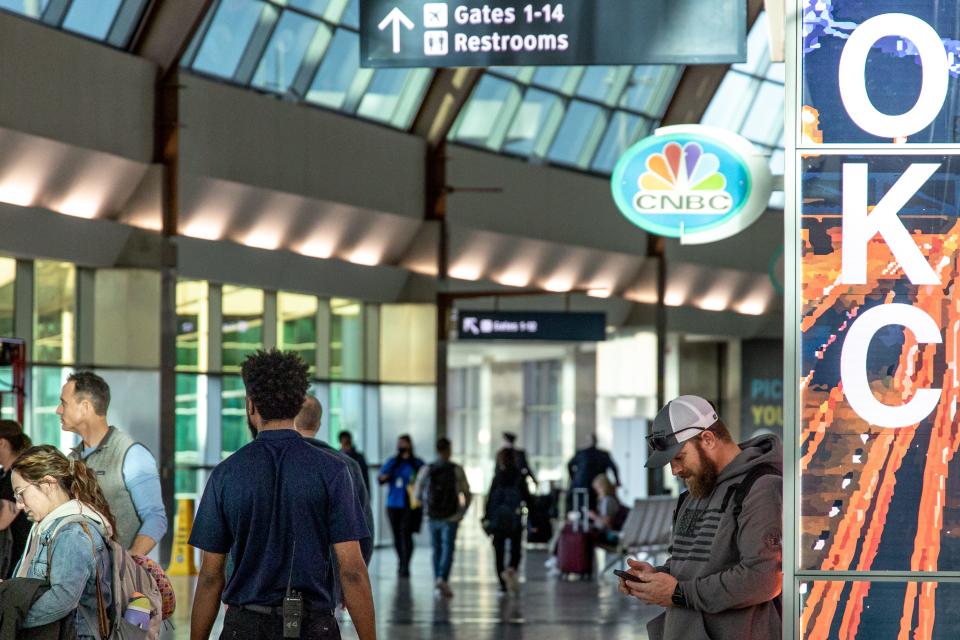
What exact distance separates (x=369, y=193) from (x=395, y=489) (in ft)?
19.0

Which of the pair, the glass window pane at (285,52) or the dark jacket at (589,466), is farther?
the glass window pane at (285,52)

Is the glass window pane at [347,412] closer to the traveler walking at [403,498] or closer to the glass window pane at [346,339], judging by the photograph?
the glass window pane at [346,339]

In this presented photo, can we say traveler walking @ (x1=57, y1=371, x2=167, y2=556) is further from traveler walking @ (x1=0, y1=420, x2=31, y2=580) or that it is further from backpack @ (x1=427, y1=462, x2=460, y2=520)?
backpack @ (x1=427, y1=462, x2=460, y2=520)

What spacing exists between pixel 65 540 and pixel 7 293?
14.3 metres

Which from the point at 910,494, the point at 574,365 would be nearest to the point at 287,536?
the point at 910,494

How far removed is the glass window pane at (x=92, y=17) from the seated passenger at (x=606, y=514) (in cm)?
804

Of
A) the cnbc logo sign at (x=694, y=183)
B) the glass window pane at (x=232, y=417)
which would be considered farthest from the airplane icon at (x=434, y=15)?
the glass window pane at (x=232, y=417)

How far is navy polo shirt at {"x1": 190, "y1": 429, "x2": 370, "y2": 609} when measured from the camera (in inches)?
195

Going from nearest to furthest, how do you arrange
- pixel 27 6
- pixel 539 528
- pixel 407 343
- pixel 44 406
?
1. pixel 27 6
2. pixel 44 406
3. pixel 539 528
4. pixel 407 343

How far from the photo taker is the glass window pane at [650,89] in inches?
1141

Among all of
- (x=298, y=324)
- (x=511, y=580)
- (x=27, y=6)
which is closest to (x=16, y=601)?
(x=511, y=580)

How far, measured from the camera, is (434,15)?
26.5 ft

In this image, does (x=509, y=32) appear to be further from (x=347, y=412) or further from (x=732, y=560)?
(x=347, y=412)

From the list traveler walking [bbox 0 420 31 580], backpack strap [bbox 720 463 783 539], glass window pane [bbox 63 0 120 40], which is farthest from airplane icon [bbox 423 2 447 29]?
glass window pane [bbox 63 0 120 40]
